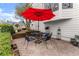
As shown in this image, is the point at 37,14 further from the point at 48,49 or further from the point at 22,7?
the point at 48,49

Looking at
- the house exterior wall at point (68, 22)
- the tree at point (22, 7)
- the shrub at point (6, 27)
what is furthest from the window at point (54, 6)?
the shrub at point (6, 27)

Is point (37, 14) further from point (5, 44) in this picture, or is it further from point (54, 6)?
point (5, 44)

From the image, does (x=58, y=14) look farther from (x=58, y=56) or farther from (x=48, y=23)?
(x=58, y=56)

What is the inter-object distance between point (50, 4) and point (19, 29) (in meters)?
0.51

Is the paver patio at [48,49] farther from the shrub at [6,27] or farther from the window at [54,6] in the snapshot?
the window at [54,6]

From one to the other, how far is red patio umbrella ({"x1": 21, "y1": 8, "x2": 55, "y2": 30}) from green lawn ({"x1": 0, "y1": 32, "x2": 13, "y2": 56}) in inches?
13.6

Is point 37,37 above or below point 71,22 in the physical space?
below

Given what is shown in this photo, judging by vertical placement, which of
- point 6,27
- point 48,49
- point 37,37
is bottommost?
point 48,49

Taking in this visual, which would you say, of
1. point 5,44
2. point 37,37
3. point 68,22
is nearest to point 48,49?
point 37,37

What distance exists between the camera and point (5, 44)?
13.4 ft

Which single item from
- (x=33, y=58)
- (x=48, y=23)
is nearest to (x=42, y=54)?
(x=33, y=58)

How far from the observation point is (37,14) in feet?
13.4

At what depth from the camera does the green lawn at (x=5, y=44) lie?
13.3ft

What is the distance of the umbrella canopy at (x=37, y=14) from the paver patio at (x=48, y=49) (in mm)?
303
